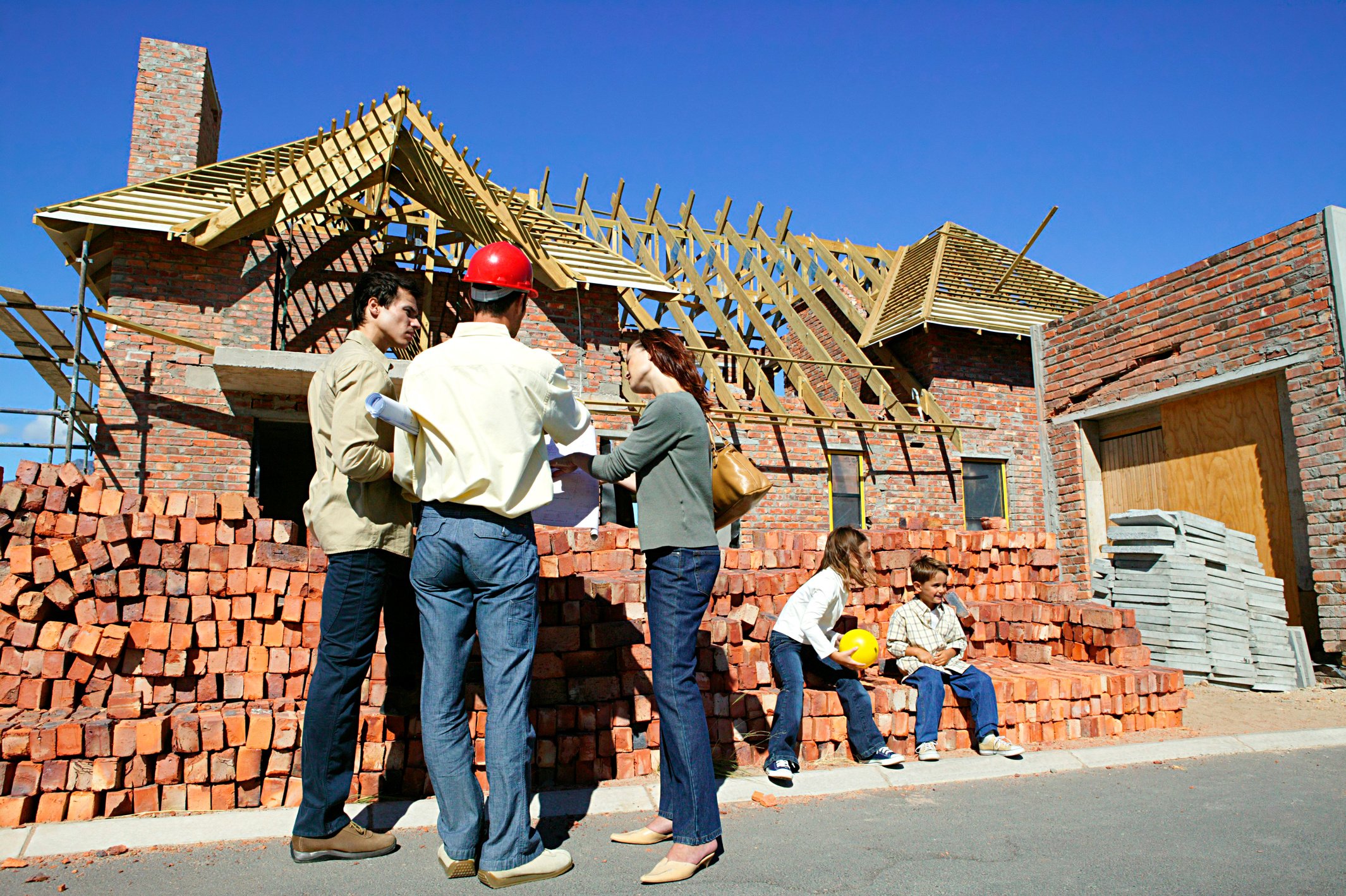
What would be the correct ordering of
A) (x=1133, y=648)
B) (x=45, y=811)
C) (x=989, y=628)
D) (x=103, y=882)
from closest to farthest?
(x=103, y=882), (x=45, y=811), (x=1133, y=648), (x=989, y=628)

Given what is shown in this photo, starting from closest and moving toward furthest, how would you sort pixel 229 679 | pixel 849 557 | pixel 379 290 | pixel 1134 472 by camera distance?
pixel 379 290, pixel 229 679, pixel 849 557, pixel 1134 472

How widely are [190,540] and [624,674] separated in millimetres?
2436

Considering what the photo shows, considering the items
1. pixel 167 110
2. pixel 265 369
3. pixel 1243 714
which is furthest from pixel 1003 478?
pixel 167 110

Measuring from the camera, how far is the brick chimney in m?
11.1

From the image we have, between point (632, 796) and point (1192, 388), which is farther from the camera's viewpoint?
point (1192, 388)

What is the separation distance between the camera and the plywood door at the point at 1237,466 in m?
8.23

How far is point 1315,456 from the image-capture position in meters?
7.68

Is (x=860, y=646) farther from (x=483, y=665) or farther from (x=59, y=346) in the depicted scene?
(x=59, y=346)

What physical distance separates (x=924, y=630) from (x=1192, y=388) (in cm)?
567

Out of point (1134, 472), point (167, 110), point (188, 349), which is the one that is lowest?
point (1134, 472)

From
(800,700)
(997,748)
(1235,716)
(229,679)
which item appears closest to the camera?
(229,679)

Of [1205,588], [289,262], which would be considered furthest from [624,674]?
[289,262]

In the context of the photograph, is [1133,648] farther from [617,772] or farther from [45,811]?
[45,811]

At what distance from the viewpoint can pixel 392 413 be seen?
2.77m
